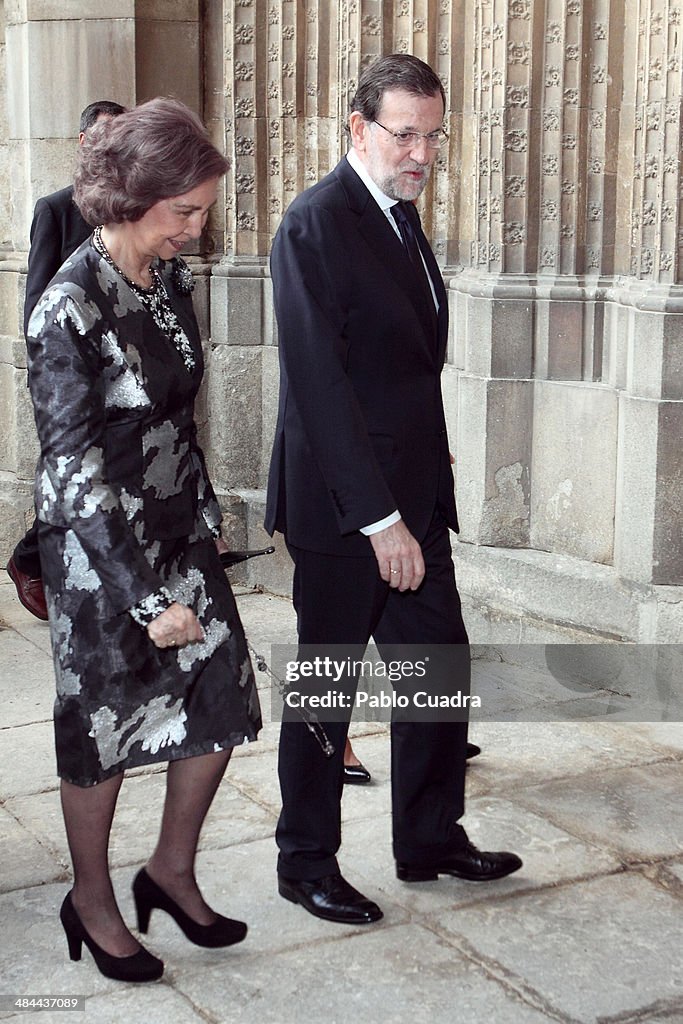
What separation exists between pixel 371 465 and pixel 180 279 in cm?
57

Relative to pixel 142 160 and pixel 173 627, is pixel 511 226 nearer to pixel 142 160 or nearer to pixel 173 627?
pixel 142 160

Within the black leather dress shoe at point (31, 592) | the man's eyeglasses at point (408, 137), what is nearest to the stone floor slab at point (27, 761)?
the black leather dress shoe at point (31, 592)

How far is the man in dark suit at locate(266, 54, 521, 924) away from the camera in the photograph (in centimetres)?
336

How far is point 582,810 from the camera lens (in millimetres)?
4223

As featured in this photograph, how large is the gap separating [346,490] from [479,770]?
4.84 feet

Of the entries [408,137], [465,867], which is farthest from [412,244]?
[465,867]

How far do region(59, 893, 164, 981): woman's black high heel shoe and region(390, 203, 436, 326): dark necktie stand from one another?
152 centimetres

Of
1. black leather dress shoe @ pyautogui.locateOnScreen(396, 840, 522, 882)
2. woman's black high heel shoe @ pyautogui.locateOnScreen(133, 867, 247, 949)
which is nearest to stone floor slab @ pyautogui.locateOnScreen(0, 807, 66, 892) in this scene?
woman's black high heel shoe @ pyautogui.locateOnScreen(133, 867, 247, 949)

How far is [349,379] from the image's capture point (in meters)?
3.39

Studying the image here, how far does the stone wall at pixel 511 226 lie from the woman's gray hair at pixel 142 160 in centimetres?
250

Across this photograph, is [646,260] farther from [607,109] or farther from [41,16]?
[41,16]

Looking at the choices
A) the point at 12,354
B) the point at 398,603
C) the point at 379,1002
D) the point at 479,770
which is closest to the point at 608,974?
the point at 379,1002

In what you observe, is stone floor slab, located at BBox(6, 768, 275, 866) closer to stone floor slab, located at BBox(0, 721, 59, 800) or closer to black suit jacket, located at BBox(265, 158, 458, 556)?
stone floor slab, located at BBox(0, 721, 59, 800)

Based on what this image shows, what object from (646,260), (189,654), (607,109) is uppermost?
(607,109)
